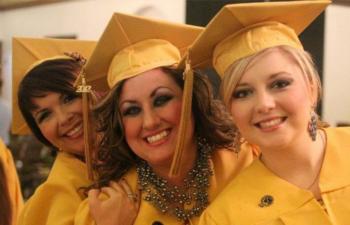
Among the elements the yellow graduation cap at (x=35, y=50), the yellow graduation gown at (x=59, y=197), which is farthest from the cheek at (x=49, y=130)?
the yellow graduation cap at (x=35, y=50)

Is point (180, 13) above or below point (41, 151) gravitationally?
above

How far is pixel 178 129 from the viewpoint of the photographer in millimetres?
1578

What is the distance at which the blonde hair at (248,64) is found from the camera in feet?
4.38

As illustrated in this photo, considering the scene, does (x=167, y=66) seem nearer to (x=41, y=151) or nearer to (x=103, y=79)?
(x=103, y=79)

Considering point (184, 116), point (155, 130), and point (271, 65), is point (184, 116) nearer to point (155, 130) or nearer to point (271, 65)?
point (155, 130)

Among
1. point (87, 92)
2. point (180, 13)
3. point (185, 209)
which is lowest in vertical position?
point (180, 13)

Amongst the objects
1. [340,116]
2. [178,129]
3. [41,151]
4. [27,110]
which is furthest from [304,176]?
[41,151]

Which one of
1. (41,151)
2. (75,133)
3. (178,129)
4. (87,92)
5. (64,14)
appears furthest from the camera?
(64,14)

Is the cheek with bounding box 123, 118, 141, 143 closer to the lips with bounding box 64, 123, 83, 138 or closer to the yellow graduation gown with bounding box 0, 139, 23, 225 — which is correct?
the lips with bounding box 64, 123, 83, 138

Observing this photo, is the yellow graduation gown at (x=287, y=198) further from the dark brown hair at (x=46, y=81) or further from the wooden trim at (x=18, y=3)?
the wooden trim at (x=18, y=3)

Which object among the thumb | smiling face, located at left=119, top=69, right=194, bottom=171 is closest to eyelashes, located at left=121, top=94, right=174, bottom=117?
smiling face, located at left=119, top=69, right=194, bottom=171

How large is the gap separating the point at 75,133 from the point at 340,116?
308 centimetres

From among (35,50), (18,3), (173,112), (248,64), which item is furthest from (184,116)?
(18,3)

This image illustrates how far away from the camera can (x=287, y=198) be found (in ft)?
4.46
